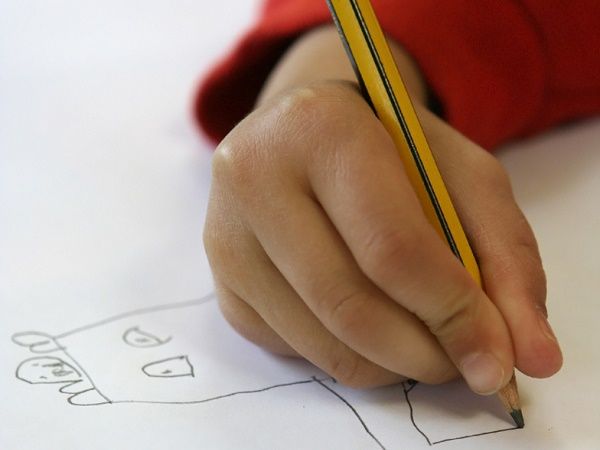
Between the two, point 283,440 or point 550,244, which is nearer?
point 283,440

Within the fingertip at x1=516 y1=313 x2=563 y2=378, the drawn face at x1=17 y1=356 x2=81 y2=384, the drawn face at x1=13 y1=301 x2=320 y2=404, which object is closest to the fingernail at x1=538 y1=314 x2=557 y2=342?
the fingertip at x1=516 y1=313 x2=563 y2=378

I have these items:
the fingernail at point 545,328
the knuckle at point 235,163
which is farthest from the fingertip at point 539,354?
the knuckle at point 235,163

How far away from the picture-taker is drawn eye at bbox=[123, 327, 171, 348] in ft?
1.28

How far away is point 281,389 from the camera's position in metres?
0.35

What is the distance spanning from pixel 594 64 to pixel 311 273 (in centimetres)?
35

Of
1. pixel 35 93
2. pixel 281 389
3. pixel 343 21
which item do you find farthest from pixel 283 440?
pixel 35 93

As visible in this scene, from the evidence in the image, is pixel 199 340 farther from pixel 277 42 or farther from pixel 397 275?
pixel 277 42

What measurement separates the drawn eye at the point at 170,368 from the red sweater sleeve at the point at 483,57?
244mm

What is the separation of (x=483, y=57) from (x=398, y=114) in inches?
9.5

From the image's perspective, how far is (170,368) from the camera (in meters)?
0.37

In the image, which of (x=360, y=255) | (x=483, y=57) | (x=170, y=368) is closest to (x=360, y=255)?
(x=360, y=255)

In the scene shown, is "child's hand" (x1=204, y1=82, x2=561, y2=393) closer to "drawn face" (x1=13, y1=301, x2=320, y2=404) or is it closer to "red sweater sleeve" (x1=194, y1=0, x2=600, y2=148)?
"drawn face" (x1=13, y1=301, x2=320, y2=404)

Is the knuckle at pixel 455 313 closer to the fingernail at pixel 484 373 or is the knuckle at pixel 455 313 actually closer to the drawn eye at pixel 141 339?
the fingernail at pixel 484 373

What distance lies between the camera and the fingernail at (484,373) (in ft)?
1.02
